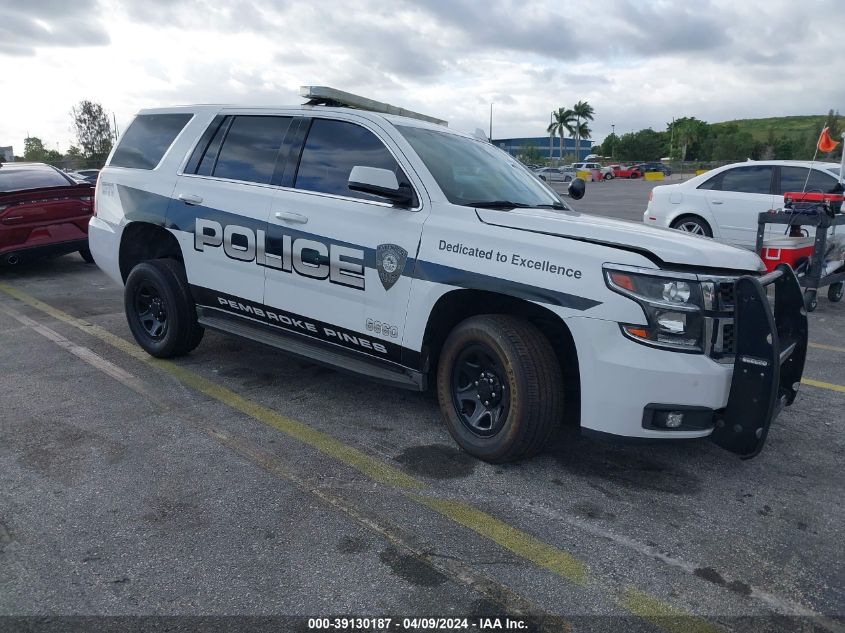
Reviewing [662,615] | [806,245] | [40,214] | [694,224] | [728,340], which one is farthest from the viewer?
[694,224]

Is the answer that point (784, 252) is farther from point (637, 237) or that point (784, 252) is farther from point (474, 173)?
point (637, 237)

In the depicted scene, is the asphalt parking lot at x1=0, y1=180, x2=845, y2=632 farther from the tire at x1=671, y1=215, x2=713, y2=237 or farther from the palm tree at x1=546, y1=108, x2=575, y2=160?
the palm tree at x1=546, y1=108, x2=575, y2=160

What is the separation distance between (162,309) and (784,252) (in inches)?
238

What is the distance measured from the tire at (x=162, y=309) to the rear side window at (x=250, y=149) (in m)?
0.83

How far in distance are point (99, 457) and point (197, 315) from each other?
1.67 metres

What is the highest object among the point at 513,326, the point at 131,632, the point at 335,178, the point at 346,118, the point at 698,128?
the point at 698,128

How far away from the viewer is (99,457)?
3803 millimetres

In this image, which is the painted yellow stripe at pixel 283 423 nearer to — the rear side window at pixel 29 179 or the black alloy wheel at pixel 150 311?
the black alloy wheel at pixel 150 311

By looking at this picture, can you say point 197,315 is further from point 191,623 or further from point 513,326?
point 191,623

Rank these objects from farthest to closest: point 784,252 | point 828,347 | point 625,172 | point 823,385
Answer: point 625,172 < point 784,252 < point 828,347 < point 823,385

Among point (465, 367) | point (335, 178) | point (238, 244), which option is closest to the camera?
point (465, 367)

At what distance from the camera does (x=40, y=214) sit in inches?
365

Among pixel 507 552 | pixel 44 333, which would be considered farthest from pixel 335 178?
pixel 44 333

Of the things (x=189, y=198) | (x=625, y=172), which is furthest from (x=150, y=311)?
(x=625, y=172)
